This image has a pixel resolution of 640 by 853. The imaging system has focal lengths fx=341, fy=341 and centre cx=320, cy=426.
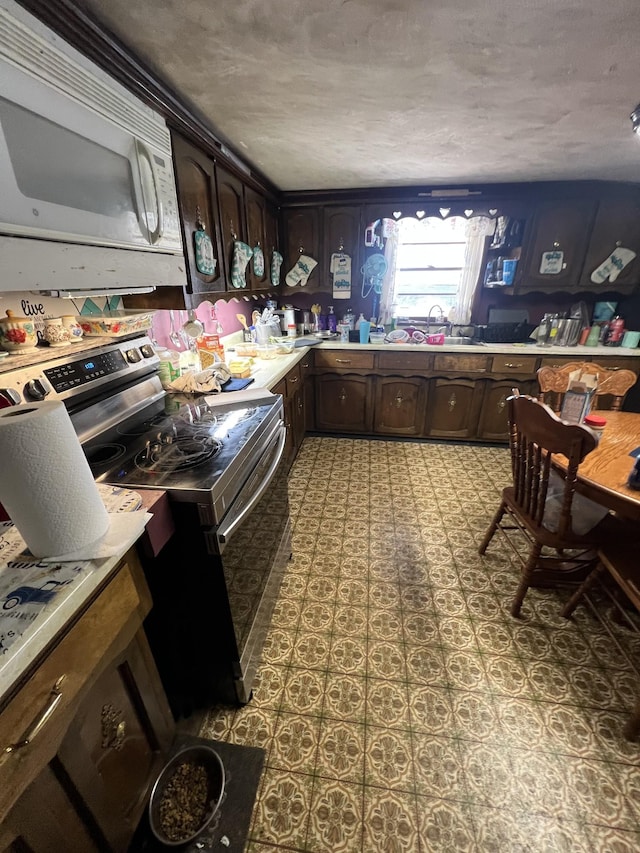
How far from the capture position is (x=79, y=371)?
117cm

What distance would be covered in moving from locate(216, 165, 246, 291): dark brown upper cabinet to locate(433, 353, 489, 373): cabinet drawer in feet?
5.84

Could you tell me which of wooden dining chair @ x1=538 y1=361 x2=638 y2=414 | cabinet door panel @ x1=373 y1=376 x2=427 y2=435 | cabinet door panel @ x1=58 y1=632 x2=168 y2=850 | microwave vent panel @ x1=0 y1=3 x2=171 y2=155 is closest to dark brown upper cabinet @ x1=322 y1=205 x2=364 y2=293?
cabinet door panel @ x1=373 y1=376 x2=427 y2=435

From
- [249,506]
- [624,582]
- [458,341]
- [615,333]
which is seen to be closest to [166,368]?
[249,506]

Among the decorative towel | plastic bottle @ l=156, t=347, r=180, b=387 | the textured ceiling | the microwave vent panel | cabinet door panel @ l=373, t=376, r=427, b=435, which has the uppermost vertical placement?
the textured ceiling

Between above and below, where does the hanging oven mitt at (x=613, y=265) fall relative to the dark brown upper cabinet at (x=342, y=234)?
below

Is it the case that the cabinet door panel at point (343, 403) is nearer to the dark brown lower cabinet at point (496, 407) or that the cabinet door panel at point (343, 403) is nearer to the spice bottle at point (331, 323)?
the spice bottle at point (331, 323)

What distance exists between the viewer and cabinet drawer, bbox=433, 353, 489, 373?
2.84 m

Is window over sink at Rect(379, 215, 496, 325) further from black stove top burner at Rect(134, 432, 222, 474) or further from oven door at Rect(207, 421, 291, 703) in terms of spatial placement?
black stove top burner at Rect(134, 432, 222, 474)

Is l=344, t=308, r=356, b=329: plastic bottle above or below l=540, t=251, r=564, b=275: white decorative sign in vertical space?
below

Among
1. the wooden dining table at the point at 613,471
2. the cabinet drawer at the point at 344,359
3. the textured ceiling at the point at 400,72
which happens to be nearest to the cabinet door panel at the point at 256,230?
the textured ceiling at the point at 400,72

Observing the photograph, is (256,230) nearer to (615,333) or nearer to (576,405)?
(576,405)

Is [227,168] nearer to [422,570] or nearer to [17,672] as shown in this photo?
[17,672]

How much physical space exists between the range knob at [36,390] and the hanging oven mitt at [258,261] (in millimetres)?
1658

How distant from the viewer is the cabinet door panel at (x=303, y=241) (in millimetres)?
2971
